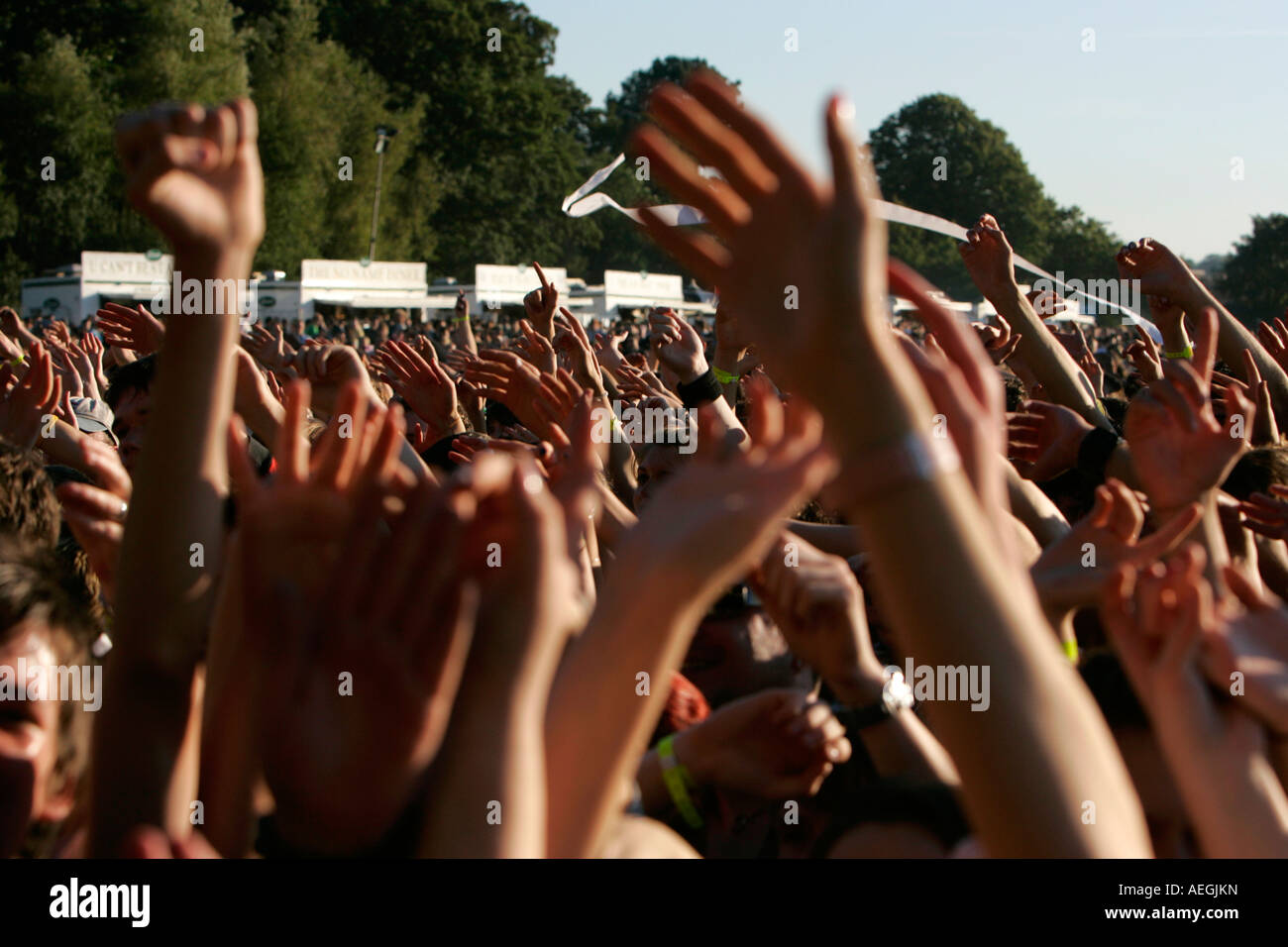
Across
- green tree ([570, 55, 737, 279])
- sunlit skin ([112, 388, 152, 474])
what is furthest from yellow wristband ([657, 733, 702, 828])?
green tree ([570, 55, 737, 279])

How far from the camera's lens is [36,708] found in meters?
1.83

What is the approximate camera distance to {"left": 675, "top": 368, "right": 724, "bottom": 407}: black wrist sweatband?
5145mm

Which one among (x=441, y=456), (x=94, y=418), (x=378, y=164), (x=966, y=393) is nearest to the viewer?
(x=966, y=393)

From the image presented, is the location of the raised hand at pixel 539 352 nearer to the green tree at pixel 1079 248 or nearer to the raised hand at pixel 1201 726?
the raised hand at pixel 1201 726

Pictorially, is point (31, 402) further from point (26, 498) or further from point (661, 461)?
point (661, 461)

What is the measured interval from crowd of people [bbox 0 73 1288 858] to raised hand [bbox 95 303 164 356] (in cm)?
375

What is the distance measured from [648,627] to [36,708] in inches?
40.7

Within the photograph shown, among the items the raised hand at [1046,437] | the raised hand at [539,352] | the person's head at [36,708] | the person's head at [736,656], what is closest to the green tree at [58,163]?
the raised hand at [539,352]

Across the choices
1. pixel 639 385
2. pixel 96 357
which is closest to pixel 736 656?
pixel 639 385

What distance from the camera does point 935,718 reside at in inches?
50.5

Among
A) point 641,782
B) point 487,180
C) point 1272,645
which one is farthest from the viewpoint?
point 487,180
